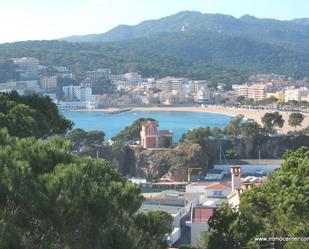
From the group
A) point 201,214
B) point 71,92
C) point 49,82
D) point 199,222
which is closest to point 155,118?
point 71,92

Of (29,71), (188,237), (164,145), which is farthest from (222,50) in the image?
(188,237)

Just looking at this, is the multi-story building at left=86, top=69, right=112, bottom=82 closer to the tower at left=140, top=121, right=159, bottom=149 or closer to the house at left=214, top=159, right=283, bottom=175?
the tower at left=140, top=121, right=159, bottom=149

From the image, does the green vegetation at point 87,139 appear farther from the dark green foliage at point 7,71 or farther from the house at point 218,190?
the dark green foliage at point 7,71

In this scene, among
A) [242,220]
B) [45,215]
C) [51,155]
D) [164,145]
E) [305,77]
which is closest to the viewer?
[45,215]

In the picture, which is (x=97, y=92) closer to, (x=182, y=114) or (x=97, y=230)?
(x=182, y=114)

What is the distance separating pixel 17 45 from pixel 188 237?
3660 inches

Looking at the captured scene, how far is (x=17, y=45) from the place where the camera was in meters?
101

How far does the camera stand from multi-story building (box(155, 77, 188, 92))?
80.1 m

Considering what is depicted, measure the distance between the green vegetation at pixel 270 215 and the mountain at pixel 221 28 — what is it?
141 m

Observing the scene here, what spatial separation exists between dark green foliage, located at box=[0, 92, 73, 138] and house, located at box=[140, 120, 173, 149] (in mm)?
15512

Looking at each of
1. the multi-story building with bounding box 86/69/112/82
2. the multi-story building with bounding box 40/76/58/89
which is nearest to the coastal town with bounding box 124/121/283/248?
the multi-story building with bounding box 40/76/58/89

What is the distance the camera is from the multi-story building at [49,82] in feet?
259

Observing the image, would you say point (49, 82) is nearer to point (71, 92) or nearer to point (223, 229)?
point (71, 92)

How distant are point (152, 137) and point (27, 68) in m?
58.1
